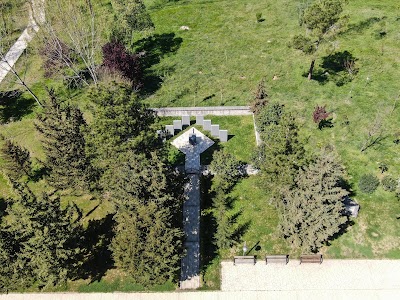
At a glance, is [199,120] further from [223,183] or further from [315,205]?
[315,205]

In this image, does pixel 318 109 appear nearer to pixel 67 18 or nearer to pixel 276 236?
pixel 276 236

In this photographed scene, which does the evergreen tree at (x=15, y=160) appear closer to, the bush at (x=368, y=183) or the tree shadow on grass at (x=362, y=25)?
the bush at (x=368, y=183)

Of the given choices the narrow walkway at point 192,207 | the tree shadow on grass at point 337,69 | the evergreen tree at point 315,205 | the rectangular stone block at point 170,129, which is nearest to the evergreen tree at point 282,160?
the evergreen tree at point 315,205

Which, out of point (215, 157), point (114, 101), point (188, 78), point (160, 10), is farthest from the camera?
point (160, 10)

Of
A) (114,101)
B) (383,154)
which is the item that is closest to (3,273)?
(114,101)

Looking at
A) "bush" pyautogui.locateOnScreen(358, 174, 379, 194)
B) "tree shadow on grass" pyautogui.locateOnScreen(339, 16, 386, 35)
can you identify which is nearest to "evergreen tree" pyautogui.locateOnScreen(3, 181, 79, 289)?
"bush" pyautogui.locateOnScreen(358, 174, 379, 194)
